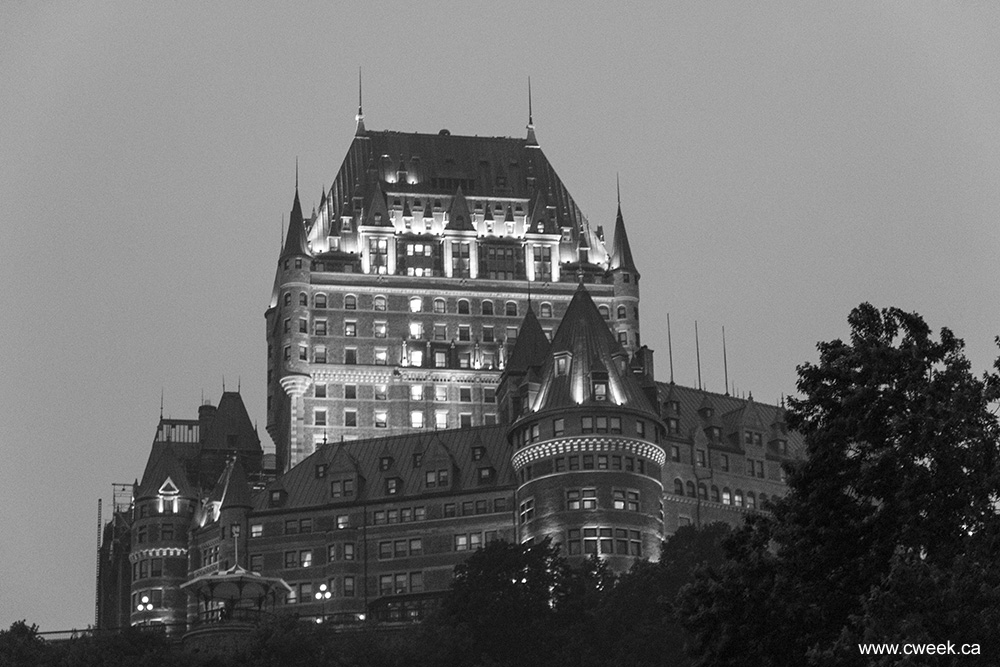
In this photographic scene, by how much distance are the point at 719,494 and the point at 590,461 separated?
643 inches

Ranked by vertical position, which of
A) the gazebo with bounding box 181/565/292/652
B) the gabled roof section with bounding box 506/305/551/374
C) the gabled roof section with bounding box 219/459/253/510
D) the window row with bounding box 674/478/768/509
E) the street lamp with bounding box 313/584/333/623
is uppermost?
the gabled roof section with bounding box 506/305/551/374

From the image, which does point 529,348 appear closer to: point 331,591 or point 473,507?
point 473,507

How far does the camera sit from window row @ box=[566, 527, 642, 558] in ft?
528

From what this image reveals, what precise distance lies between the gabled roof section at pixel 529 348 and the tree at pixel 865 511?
10043cm

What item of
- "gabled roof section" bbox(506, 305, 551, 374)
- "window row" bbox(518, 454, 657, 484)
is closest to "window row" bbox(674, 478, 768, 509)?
"window row" bbox(518, 454, 657, 484)

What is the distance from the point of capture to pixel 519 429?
168250 mm

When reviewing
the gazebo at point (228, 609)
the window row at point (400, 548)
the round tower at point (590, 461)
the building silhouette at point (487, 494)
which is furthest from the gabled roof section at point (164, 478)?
the round tower at point (590, 461)

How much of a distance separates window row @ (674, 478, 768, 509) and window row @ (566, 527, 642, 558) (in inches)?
455

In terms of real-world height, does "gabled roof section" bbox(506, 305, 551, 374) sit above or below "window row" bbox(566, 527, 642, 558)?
above

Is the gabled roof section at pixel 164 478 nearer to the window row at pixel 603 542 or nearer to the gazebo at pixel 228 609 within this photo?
the gazebo at pixel 228 609

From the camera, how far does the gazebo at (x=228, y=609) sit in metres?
153

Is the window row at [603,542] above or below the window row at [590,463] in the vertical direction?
below

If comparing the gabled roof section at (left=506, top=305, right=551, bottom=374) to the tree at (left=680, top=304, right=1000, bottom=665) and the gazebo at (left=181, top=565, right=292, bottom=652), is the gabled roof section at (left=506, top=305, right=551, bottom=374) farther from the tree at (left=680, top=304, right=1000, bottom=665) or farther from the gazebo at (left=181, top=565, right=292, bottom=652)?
the tree at (left=680, top=304, right=1000, bottom=665)

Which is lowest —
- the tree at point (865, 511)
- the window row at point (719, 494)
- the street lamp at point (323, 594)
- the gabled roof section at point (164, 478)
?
the tree at point (865, 511)
